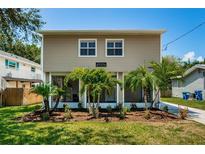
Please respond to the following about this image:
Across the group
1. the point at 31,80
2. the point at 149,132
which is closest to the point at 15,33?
the point at 149,132

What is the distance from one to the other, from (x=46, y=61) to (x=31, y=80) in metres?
12.2

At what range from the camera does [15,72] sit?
24.2m

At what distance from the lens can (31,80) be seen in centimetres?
2731

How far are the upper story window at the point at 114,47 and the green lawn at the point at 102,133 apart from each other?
6.42 m

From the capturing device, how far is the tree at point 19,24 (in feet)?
40.1

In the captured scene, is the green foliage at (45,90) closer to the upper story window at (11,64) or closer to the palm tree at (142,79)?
the palm tree at (142,79)

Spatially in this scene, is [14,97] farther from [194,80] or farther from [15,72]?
[194,80]

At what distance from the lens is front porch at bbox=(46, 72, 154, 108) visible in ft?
52.8

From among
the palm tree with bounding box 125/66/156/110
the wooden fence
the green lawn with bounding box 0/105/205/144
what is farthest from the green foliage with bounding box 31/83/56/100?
the wooden fence

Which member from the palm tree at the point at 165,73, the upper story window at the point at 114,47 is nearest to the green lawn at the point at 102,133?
the palm tree at the point at 165,73

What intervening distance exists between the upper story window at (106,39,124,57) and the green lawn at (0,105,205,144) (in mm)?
6418

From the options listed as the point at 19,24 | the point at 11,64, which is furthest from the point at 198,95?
the point at 11,64

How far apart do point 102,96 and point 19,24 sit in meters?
7.42

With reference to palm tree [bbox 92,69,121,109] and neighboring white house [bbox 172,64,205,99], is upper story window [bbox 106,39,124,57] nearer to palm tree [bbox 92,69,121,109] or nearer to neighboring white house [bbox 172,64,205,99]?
palm tree [bbox 92,69,121,109]
